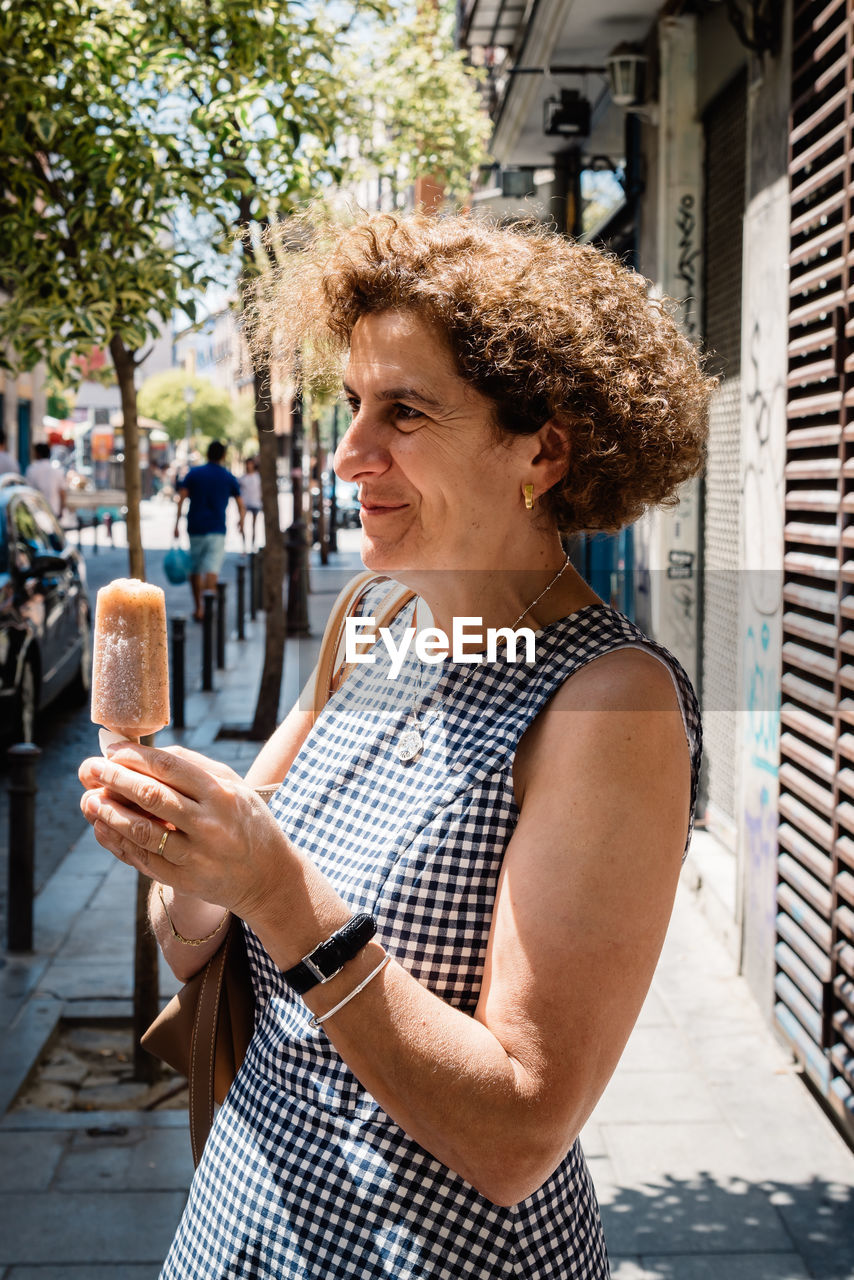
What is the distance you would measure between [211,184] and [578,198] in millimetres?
8337

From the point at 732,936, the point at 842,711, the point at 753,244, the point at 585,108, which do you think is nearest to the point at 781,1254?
the point at 842,711

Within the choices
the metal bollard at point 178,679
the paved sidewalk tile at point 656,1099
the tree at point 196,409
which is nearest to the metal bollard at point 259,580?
the metal bollard at point 178,679

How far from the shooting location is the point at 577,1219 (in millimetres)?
1817

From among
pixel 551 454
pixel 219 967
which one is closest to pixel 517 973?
pixel 219 967

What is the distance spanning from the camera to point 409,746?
6.06 ft

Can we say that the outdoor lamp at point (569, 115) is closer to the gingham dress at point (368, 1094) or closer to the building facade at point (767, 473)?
the building facade at point (767, 473)

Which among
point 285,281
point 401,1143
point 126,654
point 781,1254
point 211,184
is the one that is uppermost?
point 211,184

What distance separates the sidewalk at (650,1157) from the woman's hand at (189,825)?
1047 mm

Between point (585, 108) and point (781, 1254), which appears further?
point (585, 108)

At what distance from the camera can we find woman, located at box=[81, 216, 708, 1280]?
1550 mm

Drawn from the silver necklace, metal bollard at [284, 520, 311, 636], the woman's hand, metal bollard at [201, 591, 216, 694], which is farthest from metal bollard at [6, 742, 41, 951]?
metal bollard at [284, 520, 311, 636]

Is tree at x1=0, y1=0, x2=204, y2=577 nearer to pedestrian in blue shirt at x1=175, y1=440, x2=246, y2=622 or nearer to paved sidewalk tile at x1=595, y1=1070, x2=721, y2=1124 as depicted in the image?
paved sidewalk tile at x1=595, y1=1070, x2=721, y2=1124

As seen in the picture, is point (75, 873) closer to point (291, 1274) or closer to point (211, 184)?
point (211, 184)

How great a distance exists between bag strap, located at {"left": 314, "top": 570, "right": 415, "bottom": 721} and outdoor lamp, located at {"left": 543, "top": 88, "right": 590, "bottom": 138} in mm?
9382
